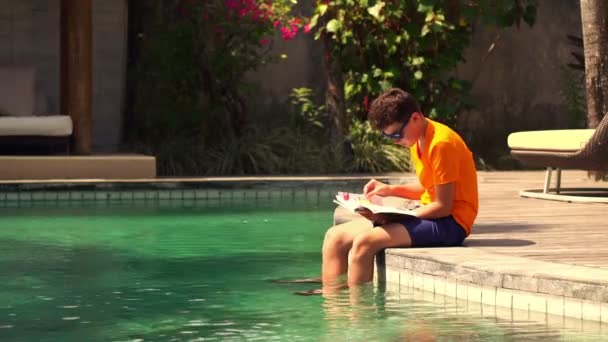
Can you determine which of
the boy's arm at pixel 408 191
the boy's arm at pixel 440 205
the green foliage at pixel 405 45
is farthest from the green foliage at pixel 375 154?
the boy's arm at pixel 440 205

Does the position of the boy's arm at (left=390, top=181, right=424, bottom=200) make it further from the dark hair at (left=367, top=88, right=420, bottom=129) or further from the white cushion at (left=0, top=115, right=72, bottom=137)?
the white cushion at (left=0, top=115, right=72, bottom=137)

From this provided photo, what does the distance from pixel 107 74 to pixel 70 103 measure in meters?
2.19

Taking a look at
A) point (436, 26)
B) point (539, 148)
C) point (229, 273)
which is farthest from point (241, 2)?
point (229, 273)

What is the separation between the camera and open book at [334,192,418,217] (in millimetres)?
6625

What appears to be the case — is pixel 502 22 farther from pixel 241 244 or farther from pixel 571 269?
pixel 571 269

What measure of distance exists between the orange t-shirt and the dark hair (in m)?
0.15

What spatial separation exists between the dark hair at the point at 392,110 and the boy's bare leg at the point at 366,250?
0.54 meters

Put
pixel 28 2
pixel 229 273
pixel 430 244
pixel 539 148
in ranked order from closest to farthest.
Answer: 1. pixel 430 244
2. pixel 229 273
3. pixel 539 148
4. pixel 28 2

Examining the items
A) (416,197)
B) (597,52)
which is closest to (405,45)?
(597,52)

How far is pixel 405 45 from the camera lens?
14781 mm

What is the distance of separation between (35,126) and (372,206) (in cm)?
739

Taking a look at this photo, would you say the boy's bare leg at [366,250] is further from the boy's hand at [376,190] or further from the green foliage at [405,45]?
the green foliage at [405,45]

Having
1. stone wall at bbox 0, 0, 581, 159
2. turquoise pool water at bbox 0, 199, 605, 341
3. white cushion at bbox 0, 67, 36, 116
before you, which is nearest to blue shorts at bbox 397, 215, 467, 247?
turquoise pool water at bbox 0, 199, 605, 341

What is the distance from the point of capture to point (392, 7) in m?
14.4
